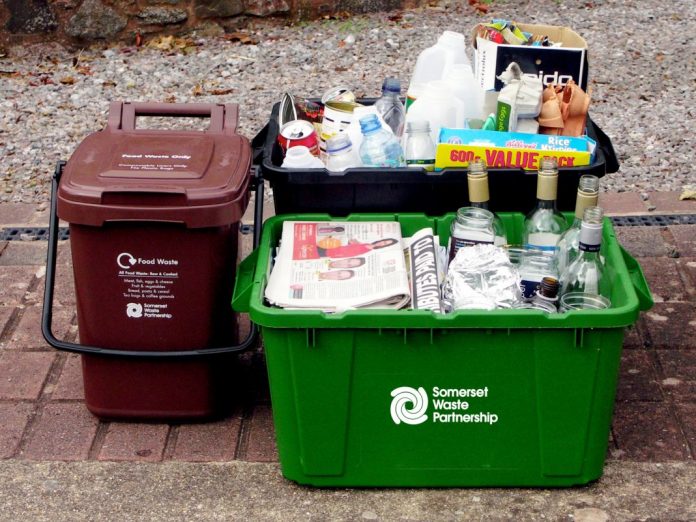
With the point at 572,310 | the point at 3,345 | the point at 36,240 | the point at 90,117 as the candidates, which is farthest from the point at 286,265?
the point at 90,117

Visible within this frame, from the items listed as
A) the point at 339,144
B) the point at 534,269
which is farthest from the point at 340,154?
the point at 534,269

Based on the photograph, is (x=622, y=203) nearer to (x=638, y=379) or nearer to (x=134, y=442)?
(x=638, y=379)

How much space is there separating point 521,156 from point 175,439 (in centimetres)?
127

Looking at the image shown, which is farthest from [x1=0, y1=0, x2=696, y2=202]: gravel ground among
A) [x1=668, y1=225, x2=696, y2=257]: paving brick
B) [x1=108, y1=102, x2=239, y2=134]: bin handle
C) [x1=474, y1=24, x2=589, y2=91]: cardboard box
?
[x1=108, y1=102, x2=239, y2=134]: bin handle

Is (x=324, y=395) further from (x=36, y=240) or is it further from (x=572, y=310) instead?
(x=36, y=240)

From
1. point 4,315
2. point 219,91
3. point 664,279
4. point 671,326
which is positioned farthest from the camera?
point 219,91

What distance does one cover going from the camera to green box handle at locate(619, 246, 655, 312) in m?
2.37

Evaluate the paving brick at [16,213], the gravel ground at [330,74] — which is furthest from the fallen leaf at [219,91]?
the paving brick at [16,213]

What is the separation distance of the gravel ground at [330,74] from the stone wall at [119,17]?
3.4 inches

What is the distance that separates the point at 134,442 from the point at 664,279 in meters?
1.95

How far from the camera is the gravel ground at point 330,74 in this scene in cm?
453

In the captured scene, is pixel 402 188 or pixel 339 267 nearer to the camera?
pixel 339 267

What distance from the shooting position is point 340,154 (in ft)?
8.89

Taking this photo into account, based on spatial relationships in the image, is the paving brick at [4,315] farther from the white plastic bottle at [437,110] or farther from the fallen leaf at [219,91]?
the fallen leaf at [219,91]
